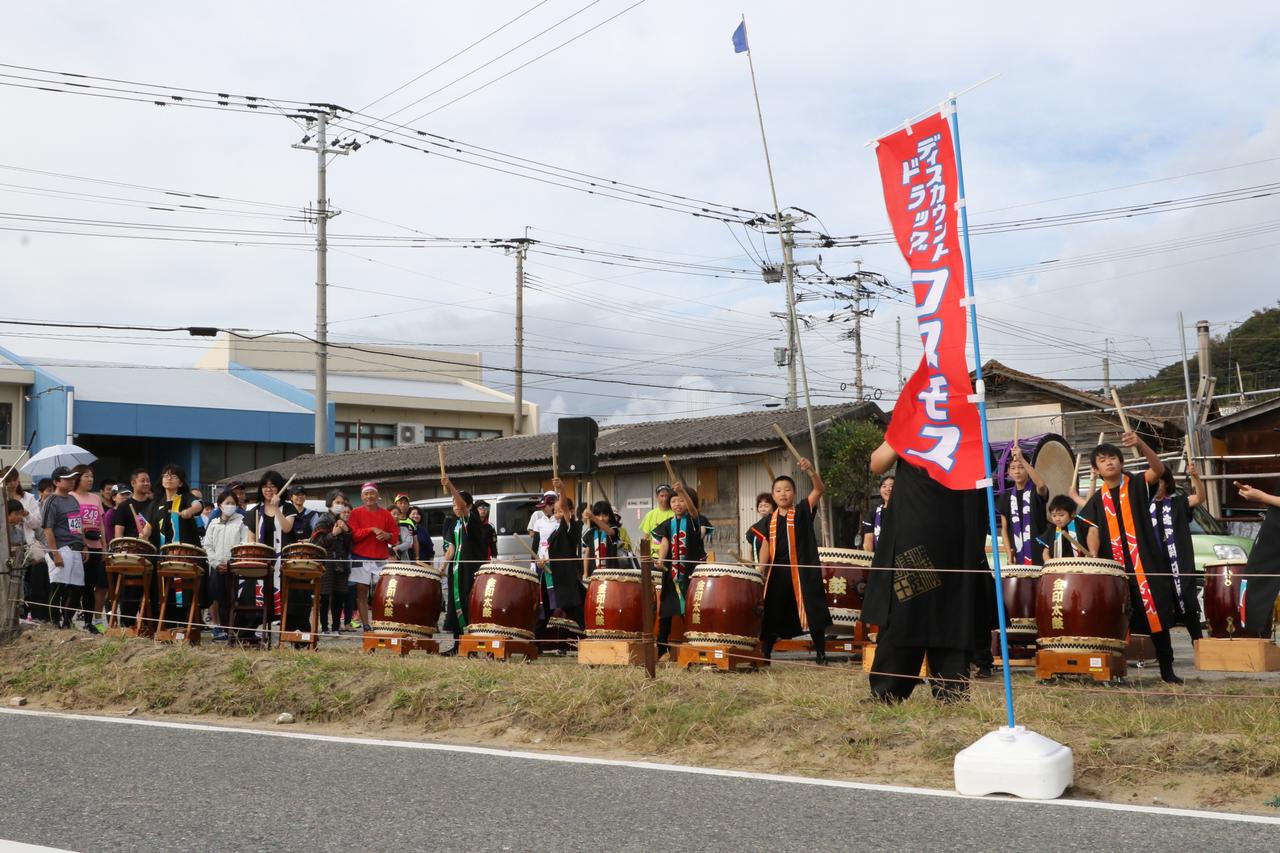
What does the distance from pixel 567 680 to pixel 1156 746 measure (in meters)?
3.60

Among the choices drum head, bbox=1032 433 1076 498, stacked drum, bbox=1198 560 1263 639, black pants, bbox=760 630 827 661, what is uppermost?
drum head, bbox=1032 433 1076 498

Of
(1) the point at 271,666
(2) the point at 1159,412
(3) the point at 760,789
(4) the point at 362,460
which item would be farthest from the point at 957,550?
(2) the point at 1159,412

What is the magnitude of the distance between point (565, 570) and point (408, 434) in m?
35.0

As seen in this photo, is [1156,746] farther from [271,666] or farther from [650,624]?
[271,666]

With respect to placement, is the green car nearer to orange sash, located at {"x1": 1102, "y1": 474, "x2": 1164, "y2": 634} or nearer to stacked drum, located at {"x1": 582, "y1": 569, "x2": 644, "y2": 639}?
orange sash, located at {"x1": 1102, "y1": 474, "x2": 1164, "y2": 634}

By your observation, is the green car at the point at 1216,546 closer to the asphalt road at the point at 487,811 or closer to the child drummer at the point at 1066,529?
the child drummer at the point at 1066,529

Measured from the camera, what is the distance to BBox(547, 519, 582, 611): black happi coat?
502 inches

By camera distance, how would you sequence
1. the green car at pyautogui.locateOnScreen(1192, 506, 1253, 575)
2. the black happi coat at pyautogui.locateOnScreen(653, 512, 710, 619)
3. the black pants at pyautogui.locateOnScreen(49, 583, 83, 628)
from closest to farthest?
the black happi coat at pyautogui.locateOnScreen(653, 512, 710, 619), the black pants at pyautogui.locateOnScreen(49, 583, 83, 628), the green car at pyautogui.locateOnScreen(1192, 506, 1253, 575)

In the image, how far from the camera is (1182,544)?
9.88 meters

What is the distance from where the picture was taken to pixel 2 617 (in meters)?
11.3

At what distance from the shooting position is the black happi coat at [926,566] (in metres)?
7.52

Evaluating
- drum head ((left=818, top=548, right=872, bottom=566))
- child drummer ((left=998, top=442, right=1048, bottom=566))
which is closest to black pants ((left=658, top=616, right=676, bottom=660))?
drum head ((left=818, top=548, right=872, bottom=566))

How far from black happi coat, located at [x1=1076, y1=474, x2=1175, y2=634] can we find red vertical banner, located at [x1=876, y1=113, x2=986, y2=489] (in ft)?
10.8

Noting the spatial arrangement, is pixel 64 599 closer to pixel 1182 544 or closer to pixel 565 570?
pixel 565 570
